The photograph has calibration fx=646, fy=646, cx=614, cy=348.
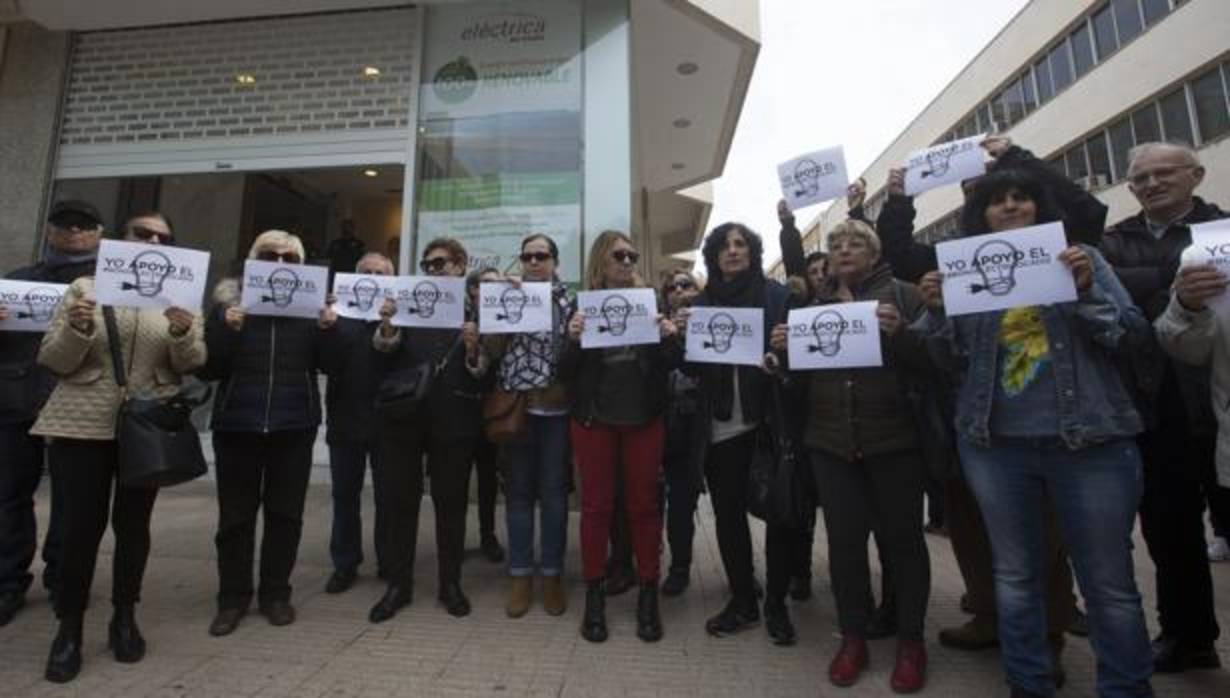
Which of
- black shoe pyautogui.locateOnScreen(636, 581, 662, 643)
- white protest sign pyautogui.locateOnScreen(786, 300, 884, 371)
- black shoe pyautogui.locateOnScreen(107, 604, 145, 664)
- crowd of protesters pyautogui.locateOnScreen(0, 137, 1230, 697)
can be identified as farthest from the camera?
black shoe pyautogui.locateOnScreen(636, 581, 662, 643)

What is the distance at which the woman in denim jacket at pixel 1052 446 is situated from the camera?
2.29 meters

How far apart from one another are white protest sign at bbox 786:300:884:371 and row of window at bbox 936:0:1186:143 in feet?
64.8

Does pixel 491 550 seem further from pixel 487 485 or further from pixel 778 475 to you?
pixel 778 475

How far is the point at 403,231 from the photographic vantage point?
706 cm

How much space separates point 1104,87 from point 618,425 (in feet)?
71.0

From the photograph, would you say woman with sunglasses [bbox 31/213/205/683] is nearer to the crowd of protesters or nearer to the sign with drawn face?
the crowd of protesters

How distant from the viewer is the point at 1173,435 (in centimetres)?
290

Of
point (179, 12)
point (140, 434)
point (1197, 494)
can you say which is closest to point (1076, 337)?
point (1197, 494)

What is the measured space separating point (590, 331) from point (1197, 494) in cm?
290

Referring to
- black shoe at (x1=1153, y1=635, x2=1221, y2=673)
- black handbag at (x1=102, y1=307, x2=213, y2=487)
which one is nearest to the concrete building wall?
black handbag at (x1=102, y1=307, x2=213, y2=487)

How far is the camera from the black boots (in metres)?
3.29

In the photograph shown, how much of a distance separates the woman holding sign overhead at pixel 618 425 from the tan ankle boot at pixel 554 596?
0.28 m

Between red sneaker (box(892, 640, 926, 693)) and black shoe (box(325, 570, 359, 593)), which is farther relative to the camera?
black shoe (box(325, 570, 359, 593))

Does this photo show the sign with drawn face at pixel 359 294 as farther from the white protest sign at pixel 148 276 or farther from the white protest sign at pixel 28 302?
the white protest sign at pixel 28 302
